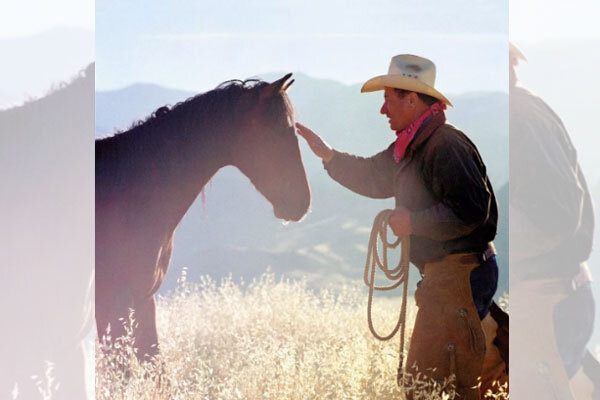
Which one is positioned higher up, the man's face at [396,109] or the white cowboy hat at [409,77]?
the white cowboy hat at [409,77]

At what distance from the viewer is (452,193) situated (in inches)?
146

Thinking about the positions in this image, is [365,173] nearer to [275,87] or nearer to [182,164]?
[275,87]

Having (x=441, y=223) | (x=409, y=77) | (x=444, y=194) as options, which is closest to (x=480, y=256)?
(x=441, y=223)

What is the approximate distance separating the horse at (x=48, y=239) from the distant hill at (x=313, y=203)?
0.86 feet

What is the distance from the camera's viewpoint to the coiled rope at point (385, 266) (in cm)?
383

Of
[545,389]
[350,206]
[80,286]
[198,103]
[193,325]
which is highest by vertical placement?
[198,103]

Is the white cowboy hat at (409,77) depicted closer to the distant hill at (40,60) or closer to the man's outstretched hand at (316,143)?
the man's outstretched hand at (316,143)

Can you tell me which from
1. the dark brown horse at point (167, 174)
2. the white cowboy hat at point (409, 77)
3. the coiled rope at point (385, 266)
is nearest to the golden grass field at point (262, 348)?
the coiled rope at point (385, 266)

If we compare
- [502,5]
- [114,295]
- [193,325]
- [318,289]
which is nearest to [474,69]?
[502,5]

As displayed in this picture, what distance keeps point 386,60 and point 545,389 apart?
7.32 ft

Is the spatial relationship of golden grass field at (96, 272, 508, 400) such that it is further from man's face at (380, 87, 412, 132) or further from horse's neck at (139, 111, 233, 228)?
man's face at (380, 87, 412, 132)

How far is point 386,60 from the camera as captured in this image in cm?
396

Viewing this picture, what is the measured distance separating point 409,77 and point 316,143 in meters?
0.67

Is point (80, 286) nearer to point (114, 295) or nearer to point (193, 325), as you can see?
point (114, 295)
